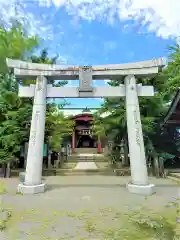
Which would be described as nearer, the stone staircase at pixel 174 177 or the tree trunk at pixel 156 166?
the stone staircase at pixel 174 177

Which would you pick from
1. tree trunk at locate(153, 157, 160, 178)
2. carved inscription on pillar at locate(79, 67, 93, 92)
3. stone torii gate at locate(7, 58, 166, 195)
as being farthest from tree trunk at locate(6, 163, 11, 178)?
tree trunk at locate(153, 157, 160, 178)

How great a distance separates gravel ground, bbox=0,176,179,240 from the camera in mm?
3537

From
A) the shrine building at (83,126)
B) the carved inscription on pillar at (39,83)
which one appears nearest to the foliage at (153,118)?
the carved inscription on pillar at (39,83)

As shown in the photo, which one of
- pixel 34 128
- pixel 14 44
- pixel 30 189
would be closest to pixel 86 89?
pixel 34 128

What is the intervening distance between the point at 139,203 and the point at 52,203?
7.75 ft

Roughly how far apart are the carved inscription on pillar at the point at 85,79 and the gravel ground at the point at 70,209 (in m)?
3.72

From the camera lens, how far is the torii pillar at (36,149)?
682cm

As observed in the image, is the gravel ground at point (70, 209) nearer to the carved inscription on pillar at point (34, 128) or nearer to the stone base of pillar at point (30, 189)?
the stone base of pillar at point (30, 189)

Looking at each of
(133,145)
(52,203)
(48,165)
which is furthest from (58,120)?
(52,203)

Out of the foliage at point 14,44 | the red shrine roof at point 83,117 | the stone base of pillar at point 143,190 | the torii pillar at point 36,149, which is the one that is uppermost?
the foliage at point 14,44

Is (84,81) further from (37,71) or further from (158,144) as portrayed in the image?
(158,144)

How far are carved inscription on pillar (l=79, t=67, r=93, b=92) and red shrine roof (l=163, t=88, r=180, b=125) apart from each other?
457 cm

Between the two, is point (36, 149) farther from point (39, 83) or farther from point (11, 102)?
point (11, 102)

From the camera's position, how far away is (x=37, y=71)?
7.71m
